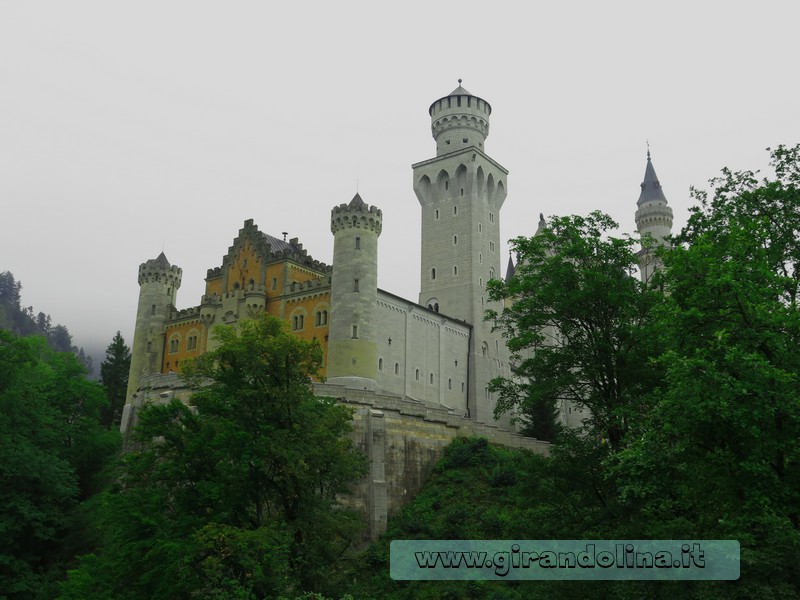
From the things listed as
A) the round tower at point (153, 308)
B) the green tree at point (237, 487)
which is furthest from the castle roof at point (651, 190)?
the green tree at point (237, 487)

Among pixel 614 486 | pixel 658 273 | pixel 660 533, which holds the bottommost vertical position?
pixel 660 533

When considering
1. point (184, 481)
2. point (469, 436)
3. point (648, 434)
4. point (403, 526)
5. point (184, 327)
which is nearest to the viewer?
point (648, 434)

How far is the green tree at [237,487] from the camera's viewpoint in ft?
77.2

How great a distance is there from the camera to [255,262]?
65.2 meters

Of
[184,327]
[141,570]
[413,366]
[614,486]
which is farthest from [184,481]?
[184,327]

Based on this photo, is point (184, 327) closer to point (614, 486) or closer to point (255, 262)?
point (255, 262)

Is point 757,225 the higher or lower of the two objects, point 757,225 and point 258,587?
the higher

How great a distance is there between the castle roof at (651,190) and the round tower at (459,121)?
32305mm

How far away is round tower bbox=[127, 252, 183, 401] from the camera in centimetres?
6750

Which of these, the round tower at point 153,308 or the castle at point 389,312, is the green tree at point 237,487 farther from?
Answer: the round tower at point 153,308

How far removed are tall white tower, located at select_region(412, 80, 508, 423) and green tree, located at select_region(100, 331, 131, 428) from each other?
→ 2922 cm

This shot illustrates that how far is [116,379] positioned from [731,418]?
2450 inches

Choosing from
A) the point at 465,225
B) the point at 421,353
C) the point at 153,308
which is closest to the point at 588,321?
the point at 421,353

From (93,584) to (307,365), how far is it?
426 inches
